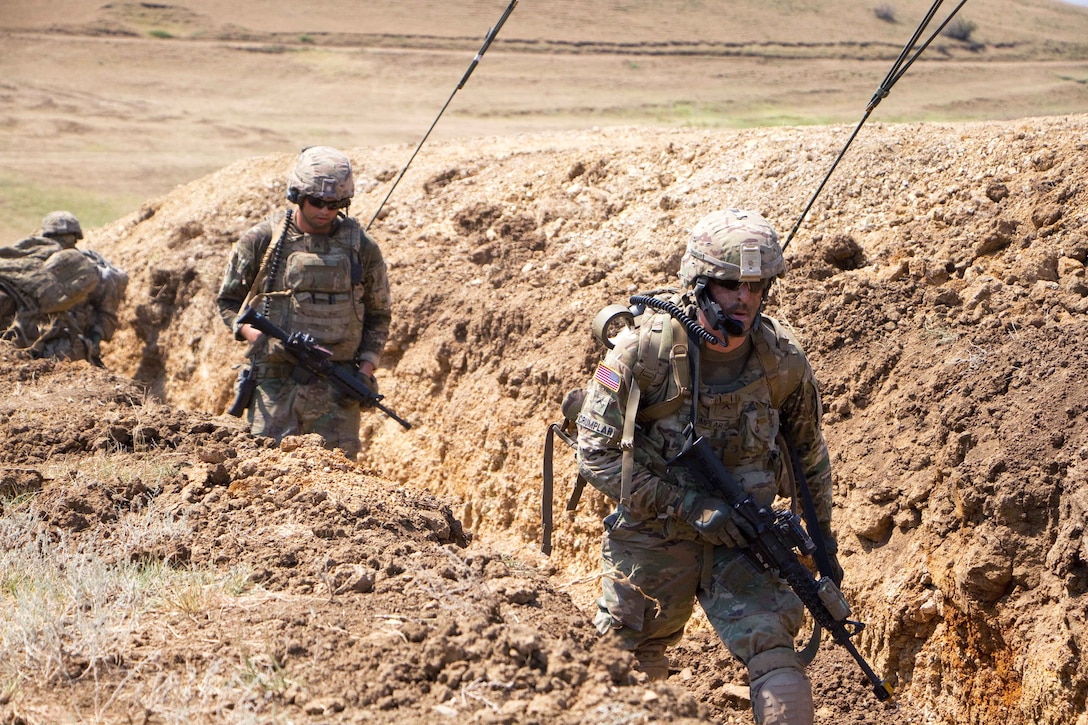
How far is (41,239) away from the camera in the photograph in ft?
33.8

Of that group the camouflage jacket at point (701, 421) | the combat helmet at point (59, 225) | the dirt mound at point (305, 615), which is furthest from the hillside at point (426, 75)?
the camouflage jacket at point (701, 421)

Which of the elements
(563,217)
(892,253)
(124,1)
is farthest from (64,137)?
(892,253)

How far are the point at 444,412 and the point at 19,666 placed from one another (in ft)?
17.4

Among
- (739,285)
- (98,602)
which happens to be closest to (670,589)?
(739,285)

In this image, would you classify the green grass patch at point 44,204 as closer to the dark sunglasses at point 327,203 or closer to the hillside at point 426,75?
the hillside at point 426,75

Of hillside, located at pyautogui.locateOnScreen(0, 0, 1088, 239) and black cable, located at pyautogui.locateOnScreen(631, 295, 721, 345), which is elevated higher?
black cable, located at pyautogui.locateOnScreen(631, 295, 721, 345)

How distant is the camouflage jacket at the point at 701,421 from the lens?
181 inches

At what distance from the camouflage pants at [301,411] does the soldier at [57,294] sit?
3508 millimetres

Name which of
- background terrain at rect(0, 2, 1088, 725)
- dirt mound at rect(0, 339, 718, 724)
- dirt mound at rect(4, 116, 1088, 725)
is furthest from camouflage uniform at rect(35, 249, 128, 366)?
dirt mound at rect(0, 339, 718, 724)

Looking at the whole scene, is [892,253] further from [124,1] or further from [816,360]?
[124,1]

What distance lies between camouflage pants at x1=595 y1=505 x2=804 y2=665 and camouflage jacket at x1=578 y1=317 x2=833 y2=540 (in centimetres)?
11

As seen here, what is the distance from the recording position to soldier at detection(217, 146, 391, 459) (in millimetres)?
7133

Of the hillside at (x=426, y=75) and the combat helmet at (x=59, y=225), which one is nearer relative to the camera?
the combat helmet at (x=59, y=225)

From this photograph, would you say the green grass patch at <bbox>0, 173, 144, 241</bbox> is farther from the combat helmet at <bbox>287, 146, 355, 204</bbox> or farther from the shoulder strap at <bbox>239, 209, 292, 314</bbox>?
the combat helmet at <bbox>287, 146, 355, 204</bbox>
